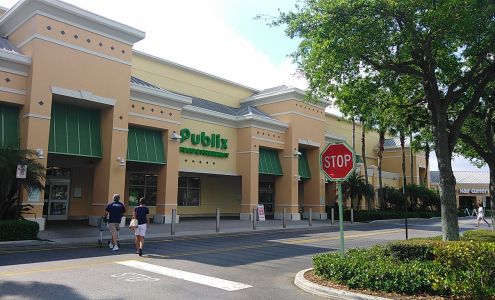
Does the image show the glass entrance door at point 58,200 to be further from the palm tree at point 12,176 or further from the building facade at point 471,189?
the building facade at point 471,189

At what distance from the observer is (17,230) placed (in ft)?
50.9

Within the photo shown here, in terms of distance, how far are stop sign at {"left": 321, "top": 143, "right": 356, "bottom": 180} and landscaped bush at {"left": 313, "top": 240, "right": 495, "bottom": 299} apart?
1.89m

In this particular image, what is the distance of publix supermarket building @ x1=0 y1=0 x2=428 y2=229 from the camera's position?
19.5 metres

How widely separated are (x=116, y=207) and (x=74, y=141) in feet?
26.9

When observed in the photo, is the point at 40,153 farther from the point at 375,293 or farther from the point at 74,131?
the point at 375,293

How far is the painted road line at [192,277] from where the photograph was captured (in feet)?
29.2

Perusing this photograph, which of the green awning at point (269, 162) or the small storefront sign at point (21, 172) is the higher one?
the green awning at point (269, 162)

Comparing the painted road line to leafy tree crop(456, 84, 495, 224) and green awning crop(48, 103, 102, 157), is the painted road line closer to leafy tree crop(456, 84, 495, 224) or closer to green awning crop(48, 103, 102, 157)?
green awning crop(48, 103, 102, 157)

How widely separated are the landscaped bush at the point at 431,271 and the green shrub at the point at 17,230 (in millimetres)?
11639

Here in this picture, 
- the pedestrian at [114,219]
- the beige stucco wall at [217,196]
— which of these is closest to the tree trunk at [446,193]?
the pedestrian at [114,219]

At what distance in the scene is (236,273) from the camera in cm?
1052

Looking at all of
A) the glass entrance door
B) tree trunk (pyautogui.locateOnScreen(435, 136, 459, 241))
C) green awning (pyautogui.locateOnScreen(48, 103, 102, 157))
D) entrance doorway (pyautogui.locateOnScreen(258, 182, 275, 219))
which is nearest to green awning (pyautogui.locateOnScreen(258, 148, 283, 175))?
entrance doorway (pyautogui.locateOnScreen(258, 182, 275, 219))

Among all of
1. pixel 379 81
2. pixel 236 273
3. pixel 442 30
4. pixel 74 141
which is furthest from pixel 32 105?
pixel 442 30

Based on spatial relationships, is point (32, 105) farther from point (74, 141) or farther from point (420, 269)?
point (420, 269)
